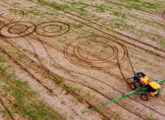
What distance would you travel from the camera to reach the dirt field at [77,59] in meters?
7.04

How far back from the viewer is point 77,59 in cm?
976

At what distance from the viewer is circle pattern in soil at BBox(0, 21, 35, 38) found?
1228cm

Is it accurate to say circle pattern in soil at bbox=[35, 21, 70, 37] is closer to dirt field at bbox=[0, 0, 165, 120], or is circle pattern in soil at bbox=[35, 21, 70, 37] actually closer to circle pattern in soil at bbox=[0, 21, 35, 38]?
dirt field at bbox=[0, 0, 165, 120]

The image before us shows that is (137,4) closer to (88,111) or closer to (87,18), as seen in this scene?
(87,18)

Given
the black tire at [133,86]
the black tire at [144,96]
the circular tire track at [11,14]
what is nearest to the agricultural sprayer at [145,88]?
the black tire at [144,96]

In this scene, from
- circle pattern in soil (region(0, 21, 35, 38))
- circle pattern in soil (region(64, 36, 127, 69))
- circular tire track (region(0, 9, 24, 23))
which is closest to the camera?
circle pattern in soil (region(64, 36, 127, 69))

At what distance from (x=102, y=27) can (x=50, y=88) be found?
7.52 meters

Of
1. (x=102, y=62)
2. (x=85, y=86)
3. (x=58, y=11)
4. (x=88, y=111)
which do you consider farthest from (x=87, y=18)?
(x=88, y=111)

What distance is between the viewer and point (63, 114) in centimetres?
682

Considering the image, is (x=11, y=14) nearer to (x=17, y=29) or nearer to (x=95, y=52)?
(x=17, y=29)

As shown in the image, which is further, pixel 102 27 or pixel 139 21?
pixel 139 21

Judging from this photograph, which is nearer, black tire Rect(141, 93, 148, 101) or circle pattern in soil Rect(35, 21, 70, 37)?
black tire Rect(141, 93, 148, 101)

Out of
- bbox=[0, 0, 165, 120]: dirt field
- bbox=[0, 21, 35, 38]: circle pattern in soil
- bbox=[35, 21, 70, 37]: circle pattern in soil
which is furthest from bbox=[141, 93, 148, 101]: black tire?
bbox=[0, 21, 35, 38]: circle pattern in soil

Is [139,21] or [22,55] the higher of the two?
[139,21]
